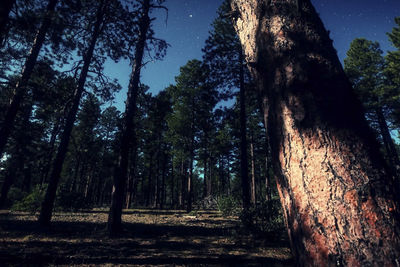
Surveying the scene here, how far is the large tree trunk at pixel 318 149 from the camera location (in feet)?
2.89

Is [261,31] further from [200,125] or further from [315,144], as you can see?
[200,125]

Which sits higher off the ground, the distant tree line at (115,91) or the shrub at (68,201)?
the distant tree line at (115,91)

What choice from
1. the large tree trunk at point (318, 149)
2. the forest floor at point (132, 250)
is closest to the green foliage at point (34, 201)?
the forest floor at point (132, 250)

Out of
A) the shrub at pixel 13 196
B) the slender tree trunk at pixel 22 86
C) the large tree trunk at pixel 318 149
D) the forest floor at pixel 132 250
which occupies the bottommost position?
the forest floor at pixel 132 250

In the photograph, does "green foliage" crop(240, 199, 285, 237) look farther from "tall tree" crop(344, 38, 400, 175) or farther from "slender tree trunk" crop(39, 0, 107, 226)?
"tall tree" crop(344, 38, 400, 175)

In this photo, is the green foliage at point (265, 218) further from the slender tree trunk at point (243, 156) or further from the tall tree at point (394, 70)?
the tall tree at point (394, 70)

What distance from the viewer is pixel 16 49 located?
27.5ft

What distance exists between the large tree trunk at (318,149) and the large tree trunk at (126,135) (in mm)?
7230

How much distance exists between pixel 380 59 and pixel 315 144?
27.6 m

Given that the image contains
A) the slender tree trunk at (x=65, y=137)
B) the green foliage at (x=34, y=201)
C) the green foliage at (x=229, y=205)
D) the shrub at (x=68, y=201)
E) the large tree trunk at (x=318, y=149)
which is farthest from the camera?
the shrub at (x=68, y=201)

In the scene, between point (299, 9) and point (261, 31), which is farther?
point (261, 31)

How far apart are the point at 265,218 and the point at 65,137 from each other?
953cm

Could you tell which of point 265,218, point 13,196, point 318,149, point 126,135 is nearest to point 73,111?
point 126,135

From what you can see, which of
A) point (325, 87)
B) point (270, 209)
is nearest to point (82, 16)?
point (325, 87)
